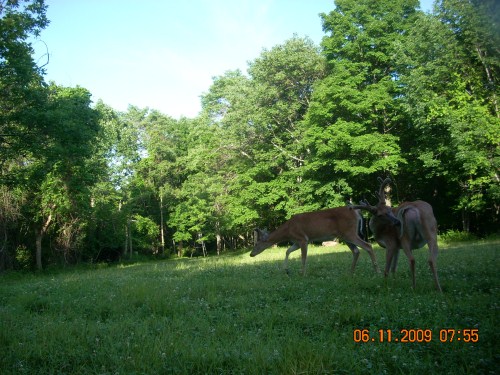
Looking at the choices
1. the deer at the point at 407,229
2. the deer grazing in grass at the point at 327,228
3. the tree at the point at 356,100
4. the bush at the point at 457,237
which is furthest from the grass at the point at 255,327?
the tree at the point at 356,100

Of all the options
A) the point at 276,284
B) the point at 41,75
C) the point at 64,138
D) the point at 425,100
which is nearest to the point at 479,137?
the point at 425,100

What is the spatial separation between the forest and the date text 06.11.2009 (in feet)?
43.9

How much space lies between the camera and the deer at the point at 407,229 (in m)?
7.04

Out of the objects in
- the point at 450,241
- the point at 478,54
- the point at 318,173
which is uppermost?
the point at 478,54

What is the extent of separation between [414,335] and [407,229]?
319 cm

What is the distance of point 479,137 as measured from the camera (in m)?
21.0

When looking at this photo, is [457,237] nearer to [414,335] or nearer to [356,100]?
[356,100]

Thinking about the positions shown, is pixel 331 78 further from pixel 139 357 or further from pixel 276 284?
pixel 139 357

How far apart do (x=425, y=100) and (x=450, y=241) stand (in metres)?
8.41

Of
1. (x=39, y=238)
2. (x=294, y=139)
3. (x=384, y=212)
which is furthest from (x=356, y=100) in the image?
(x=39, y=238)

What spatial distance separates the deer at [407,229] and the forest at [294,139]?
33.7 feet

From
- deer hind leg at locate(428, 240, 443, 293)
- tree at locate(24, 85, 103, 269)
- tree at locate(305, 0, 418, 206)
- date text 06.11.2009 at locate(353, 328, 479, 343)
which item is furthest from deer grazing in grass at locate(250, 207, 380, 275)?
→ tree at locate(305, 0, 418, 206)

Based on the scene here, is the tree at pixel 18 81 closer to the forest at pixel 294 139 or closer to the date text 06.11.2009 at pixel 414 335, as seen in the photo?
the forest at pixel 294 139

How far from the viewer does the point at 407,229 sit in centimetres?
743
